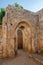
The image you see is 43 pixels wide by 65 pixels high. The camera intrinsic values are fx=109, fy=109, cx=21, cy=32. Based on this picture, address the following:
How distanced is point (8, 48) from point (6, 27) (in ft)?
6.41

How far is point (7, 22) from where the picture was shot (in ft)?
33.6

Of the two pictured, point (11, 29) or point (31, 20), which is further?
point (31, 20)

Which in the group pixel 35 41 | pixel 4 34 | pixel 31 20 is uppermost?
pixel 31 20

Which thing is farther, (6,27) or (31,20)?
(31,20)

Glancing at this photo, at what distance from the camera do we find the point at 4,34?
10062 millimetres

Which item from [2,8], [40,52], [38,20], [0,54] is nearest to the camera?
[0,54]

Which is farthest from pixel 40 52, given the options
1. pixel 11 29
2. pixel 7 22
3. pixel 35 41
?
pixel 7 22

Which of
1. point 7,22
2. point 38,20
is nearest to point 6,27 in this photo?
point 7,22

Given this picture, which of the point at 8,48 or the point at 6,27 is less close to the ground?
the point at 6,27

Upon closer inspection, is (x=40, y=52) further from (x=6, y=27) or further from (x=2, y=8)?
(x=2, y=8)

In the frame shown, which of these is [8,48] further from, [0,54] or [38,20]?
[38,20]

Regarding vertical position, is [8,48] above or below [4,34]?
below

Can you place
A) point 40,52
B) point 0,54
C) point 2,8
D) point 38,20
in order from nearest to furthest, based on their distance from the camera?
point 0,54 → point 40,52 → point 38,20 → point 2,8

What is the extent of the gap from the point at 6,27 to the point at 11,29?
51 centimetres
